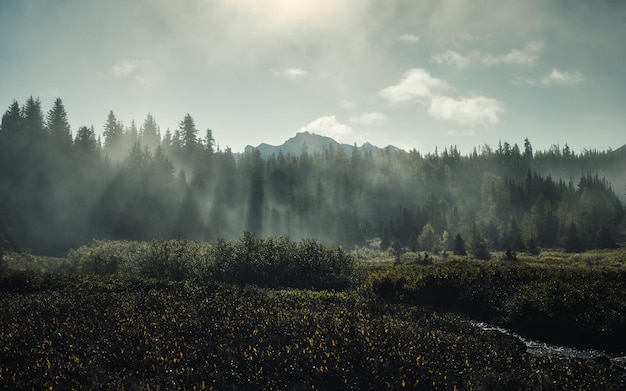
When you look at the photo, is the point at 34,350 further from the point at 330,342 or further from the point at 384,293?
the point at 384,293

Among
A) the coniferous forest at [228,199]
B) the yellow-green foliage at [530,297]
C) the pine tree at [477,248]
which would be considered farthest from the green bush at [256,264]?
the pine tree at [477,248]

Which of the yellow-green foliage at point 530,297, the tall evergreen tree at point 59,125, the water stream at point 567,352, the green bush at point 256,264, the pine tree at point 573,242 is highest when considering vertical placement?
the tall evergreen tree at point 59,125

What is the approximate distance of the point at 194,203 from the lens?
7581 cm

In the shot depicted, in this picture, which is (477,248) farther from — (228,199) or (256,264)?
(228,199)

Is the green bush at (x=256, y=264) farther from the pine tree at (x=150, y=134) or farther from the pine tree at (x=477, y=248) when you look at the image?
the pine tree at (x=150, y=134)

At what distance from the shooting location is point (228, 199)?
93625 millimetres

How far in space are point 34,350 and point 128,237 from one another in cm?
6101

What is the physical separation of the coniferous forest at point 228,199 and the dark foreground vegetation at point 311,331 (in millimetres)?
21604

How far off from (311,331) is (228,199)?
83.7 metres

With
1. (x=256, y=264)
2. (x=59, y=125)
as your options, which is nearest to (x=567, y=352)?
(x=256, y=264)

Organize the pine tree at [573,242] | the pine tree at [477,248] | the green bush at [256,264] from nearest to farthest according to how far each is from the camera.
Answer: the green bush at [256,264] < the pine tree at [477,248] < the pine tree at [573,242]

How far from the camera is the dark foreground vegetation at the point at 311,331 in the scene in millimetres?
9828

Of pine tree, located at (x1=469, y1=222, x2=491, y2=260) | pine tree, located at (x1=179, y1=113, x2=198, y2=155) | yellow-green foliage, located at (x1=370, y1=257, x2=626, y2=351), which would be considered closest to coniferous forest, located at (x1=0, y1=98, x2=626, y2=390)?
yellow-green foliage, located at (x1=370, y1=257, x2=626, y2=351)

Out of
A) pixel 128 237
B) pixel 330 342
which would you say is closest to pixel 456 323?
pixel 330 342
